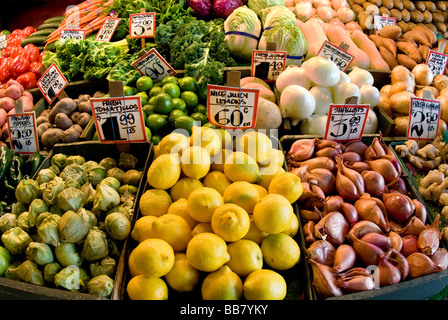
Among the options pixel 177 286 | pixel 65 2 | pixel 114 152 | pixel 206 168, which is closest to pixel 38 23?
pixel 65 2

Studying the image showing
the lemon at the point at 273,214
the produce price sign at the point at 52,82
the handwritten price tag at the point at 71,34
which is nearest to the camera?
the lemon at the point at 273,214

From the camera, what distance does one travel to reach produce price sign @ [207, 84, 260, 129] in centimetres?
182

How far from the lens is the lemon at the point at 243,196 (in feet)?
4.83

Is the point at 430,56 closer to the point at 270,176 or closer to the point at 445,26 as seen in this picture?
the point at 445,26

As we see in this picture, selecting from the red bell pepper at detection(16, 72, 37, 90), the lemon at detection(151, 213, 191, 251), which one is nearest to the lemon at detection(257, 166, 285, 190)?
the lemon at detection(151, 213, 191, 251)

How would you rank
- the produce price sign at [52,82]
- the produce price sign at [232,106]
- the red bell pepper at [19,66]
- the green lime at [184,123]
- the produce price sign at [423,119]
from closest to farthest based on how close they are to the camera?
the produce price sign at [232,106]
the produce price sign at [423,119]
the green lime at [184,123]
the produce price sign at [52,82]
the red bell pepper at [19,66]

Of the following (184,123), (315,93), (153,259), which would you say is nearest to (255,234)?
(153,259)

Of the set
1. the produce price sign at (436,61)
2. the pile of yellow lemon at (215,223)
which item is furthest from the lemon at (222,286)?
the produce price sign at (436,61)

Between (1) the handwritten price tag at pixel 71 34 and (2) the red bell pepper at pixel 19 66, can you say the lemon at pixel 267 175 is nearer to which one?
(1) the handwritten price tag at pixel 71 34

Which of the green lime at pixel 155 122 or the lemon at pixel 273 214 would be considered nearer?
the lemon at pixel 273 214

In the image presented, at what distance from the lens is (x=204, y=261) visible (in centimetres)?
127

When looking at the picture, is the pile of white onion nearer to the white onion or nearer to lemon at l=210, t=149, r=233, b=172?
the white onion

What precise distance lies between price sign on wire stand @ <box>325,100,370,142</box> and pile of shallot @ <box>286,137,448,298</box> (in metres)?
0.06

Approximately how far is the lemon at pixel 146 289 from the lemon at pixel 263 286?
13.0 inches
